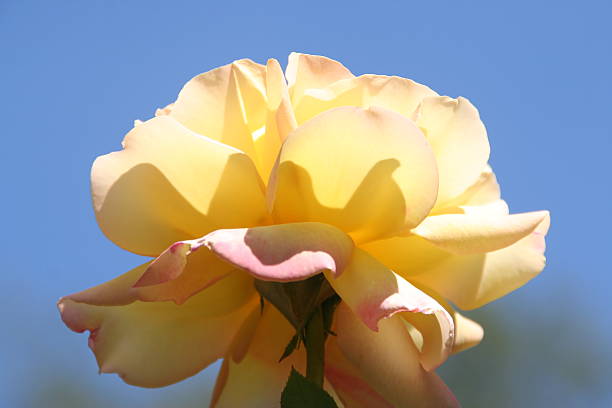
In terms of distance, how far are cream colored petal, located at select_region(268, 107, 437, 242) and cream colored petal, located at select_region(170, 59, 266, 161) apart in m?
0.06

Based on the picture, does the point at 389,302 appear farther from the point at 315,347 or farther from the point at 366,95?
the point at 366,95

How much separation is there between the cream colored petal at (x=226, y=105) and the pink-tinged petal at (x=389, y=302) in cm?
11

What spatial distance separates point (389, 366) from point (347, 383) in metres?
0.05

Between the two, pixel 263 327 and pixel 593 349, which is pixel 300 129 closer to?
pixel 263 327

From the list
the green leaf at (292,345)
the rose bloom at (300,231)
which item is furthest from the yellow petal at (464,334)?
the green leaf at (292,345)

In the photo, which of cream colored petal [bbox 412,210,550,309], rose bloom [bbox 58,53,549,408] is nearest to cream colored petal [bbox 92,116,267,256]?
rose bloom [bbox 58,53,549,408]

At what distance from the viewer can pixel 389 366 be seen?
442mm

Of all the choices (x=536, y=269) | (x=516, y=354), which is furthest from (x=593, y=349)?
(x=536, y=269)

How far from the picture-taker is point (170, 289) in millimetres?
438

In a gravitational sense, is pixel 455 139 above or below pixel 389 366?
above

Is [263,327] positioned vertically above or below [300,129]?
below

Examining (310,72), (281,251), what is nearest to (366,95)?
(310,72)

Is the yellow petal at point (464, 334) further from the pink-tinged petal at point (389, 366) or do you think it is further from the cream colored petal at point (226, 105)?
the cream colored petal at point (226, 105)

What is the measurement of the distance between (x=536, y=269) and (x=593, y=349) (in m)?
9.89
